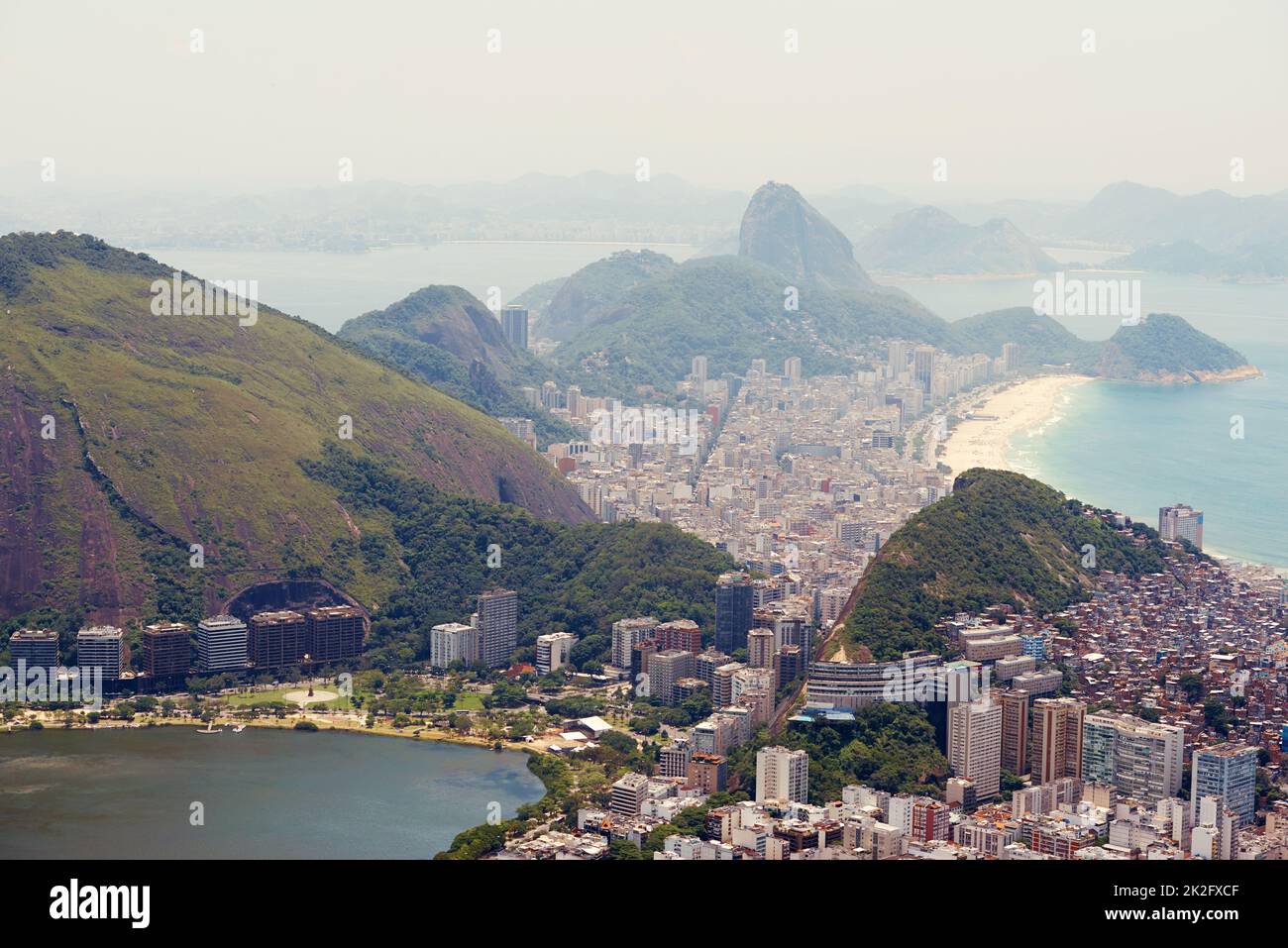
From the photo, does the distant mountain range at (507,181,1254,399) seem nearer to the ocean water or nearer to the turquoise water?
the turquoise water

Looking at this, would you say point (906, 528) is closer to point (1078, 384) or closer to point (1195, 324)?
point (1078, 384)

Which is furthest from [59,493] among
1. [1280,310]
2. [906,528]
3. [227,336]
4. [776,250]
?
[1280,310]

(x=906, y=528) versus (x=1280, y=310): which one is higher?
(x=1280, y=310)

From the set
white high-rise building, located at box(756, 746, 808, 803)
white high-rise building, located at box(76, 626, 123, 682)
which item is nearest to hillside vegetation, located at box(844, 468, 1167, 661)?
white high-rise building, located at box(756, 746, 808, 803)

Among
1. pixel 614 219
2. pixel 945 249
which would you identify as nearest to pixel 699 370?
pixel 945 249

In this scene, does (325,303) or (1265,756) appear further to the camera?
(325,303)
